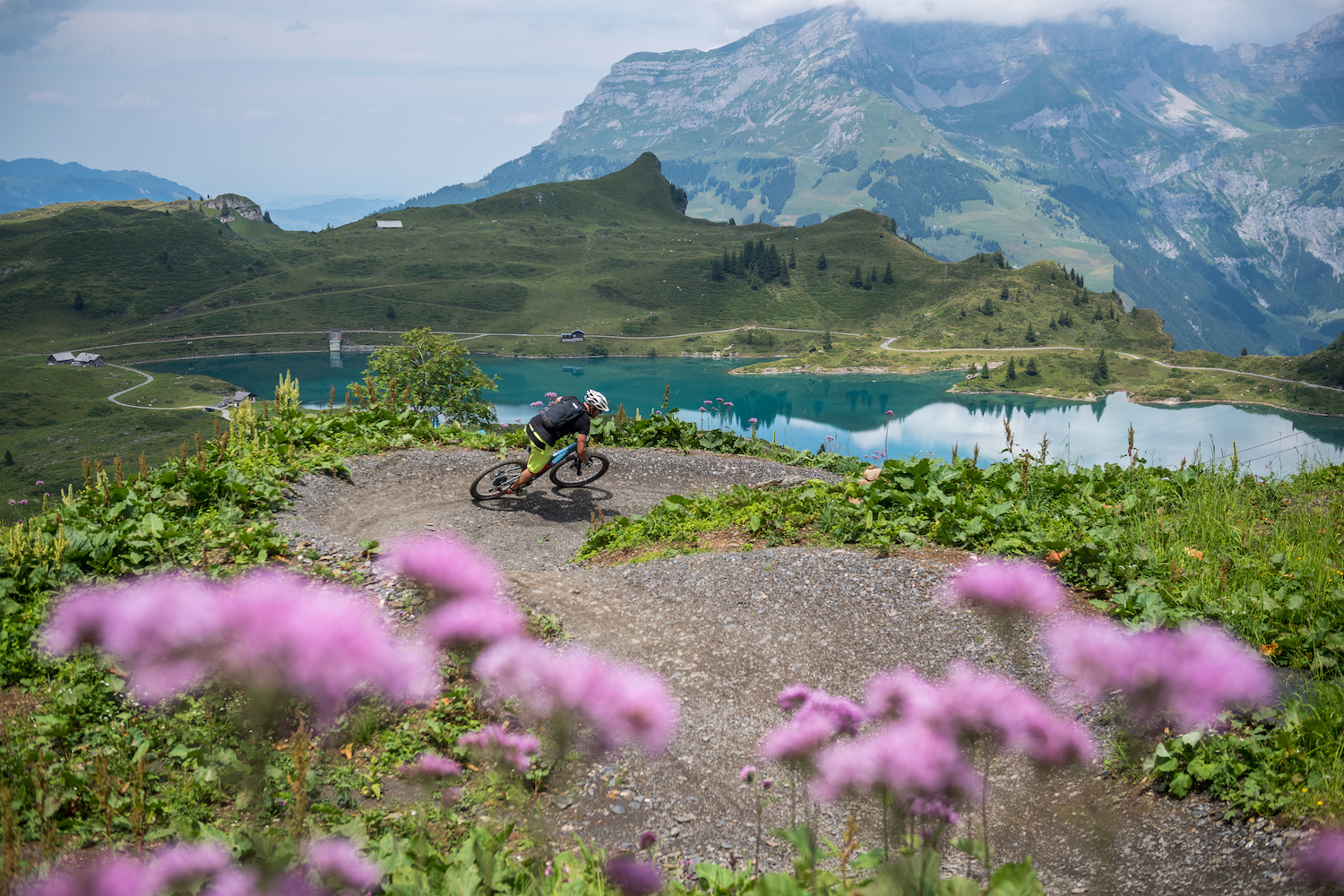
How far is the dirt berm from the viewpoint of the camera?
5293 millimetres

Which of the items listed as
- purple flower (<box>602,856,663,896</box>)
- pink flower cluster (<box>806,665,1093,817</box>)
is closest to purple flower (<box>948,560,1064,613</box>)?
pink flower cluster (<box>806,665,1093,817</box>)

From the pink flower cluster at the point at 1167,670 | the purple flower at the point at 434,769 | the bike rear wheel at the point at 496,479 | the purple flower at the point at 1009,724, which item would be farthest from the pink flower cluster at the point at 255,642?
the bike rear wheel at the point at 496,479

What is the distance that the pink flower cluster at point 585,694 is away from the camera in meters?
3.10

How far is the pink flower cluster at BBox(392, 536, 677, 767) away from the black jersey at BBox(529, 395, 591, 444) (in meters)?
12.1

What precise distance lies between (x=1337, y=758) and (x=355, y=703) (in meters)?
7.53

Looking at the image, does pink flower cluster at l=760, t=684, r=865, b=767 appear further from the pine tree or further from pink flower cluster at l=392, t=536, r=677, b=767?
the pine tree

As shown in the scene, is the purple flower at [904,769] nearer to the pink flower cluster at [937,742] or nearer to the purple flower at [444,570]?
the pink flower cluster at [937,742]

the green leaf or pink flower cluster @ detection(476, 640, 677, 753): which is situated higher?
pink flower cluster @ detection(476, 640, 677, 753)

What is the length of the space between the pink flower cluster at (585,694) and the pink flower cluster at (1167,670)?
1.84m

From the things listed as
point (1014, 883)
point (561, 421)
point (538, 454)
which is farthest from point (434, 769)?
point (538, 454)

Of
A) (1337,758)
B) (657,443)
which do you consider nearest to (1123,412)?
(657,443)

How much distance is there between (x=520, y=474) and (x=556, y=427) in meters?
1.56

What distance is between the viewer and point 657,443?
68.5 feet

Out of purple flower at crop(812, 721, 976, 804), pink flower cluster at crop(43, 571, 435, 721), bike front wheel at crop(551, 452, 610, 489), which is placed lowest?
bike front wheel at crop(551, 452, 610, 489)
